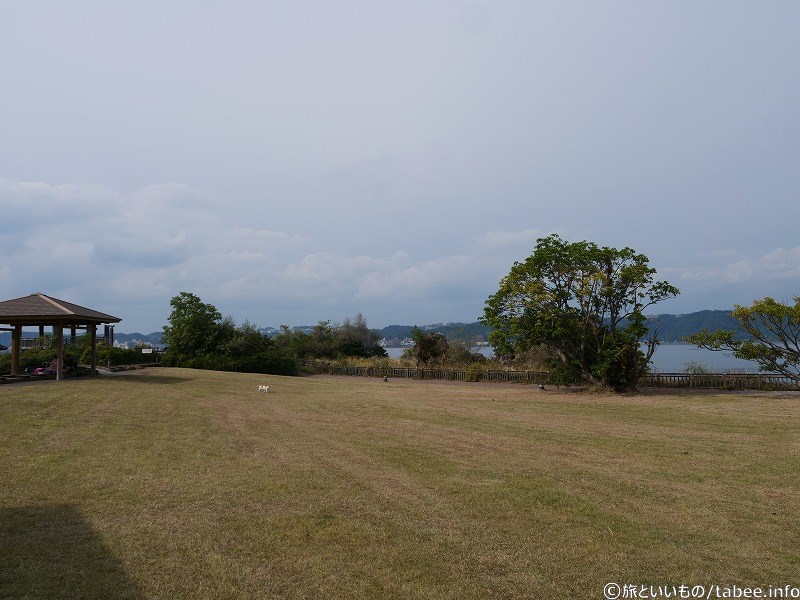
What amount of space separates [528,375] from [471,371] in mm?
2958

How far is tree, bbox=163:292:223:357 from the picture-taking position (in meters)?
32.0

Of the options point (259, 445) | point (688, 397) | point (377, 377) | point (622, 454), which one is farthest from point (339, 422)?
point (377, 377)

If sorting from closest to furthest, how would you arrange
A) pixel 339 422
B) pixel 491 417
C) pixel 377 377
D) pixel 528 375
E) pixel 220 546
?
pixel 220 546, pixel 339 422, pixel 491 417, pixel 528 375, pixel 377 377

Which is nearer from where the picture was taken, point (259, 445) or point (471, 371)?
point (259, 445)

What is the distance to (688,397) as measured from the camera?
19.1 m

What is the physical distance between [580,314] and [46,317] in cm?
1937

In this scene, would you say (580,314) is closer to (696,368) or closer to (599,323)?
(599,323)

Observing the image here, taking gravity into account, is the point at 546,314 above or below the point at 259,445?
above

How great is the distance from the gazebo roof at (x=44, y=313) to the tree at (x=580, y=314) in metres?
14.9

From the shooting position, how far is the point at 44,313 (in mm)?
19844

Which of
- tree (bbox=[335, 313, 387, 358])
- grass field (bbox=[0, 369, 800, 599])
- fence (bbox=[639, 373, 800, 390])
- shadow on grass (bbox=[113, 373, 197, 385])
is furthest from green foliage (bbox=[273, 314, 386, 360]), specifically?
grass field (bbox=[0, 369, 800, 599])

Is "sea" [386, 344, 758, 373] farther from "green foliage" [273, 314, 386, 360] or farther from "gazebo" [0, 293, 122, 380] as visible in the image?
"gazebo" [0, 293, 122, 380]

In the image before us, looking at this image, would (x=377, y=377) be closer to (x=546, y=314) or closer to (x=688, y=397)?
(x=546, y=314)

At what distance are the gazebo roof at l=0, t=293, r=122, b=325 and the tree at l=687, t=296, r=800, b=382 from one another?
22.4 metres
